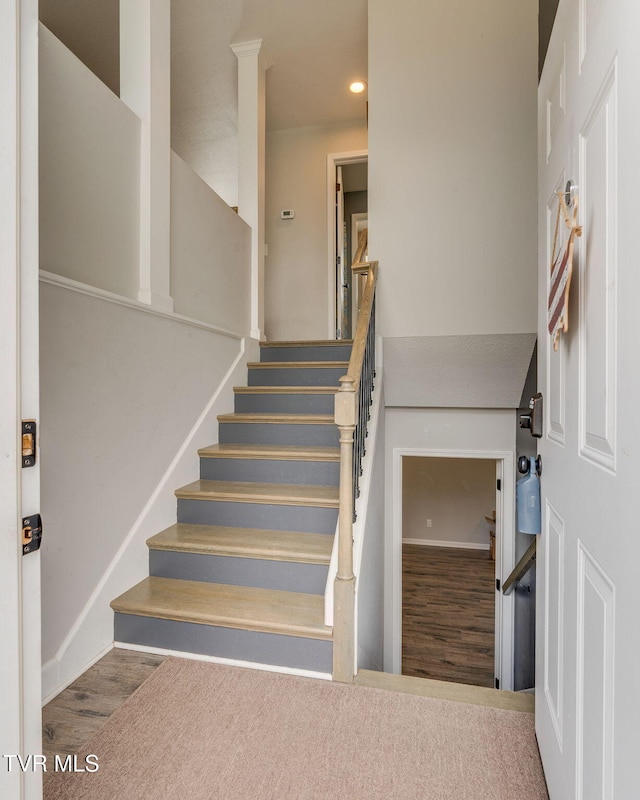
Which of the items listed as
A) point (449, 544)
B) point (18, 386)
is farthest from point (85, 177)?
point (449, 544)

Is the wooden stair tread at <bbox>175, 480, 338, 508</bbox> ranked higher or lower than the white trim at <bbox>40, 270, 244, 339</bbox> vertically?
lower

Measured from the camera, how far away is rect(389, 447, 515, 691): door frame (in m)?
3.49

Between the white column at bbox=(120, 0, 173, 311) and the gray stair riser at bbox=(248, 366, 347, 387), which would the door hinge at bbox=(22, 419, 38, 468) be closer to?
the white column at bbox=(120, 0, 173, 311)

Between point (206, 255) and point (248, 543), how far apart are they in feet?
5.99

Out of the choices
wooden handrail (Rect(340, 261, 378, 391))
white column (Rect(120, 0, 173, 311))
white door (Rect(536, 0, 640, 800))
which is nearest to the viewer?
white door (Rect(536, 0, 640, 800))

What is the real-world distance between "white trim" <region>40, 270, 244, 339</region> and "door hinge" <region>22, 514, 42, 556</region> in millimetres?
1101

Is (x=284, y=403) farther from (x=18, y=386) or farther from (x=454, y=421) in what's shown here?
(x=18, y=386)

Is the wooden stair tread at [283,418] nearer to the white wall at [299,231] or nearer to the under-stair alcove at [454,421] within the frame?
the under-stair alcove at [454,421]

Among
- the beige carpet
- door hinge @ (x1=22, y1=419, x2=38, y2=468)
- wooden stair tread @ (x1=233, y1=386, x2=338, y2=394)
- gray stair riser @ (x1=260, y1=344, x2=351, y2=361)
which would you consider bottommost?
the beige carpet

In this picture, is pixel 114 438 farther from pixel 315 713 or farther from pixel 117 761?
pixel 315 713

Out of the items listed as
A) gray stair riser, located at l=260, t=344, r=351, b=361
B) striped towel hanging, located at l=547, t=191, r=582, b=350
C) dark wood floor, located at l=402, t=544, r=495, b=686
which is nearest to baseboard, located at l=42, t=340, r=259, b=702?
gray stair riser, located at l=260, t=344, r=351, b=361

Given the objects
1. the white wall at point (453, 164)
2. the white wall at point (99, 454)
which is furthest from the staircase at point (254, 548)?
the white wall at point (453, 164)

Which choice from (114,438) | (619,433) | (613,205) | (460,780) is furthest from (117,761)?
(613,205)

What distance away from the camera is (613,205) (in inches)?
31.0
